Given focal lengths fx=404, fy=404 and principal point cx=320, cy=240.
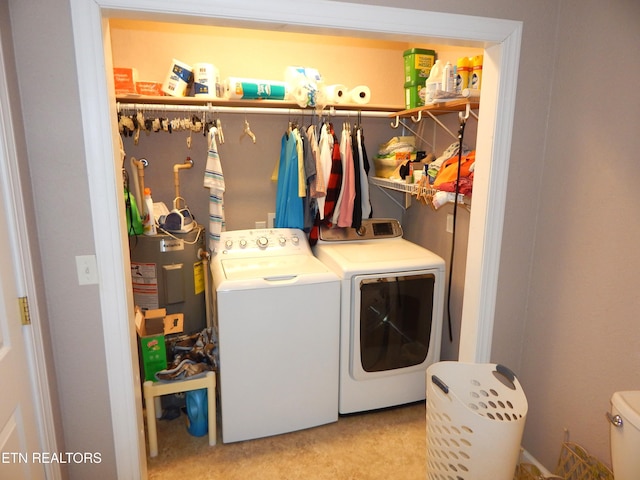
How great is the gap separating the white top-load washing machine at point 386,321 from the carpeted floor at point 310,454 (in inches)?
5.5

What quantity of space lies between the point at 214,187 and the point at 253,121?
23.2 inches

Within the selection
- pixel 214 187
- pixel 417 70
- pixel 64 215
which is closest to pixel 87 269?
pixel 64 215

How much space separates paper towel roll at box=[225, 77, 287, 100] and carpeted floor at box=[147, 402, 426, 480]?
1.93m

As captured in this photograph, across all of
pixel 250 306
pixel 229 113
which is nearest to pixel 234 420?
pixel 250 306

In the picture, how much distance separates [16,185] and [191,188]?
62.4 inches

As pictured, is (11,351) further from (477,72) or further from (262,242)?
(477,72)

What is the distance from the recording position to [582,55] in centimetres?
150

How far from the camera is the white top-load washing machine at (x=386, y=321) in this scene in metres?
2.21

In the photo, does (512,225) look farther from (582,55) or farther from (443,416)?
(443,416)

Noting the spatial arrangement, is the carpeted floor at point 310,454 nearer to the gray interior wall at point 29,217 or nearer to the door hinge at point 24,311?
the gray interior wall at point 29,217

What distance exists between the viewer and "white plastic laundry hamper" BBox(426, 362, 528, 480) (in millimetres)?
1403

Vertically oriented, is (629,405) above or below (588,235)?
below

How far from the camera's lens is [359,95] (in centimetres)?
256

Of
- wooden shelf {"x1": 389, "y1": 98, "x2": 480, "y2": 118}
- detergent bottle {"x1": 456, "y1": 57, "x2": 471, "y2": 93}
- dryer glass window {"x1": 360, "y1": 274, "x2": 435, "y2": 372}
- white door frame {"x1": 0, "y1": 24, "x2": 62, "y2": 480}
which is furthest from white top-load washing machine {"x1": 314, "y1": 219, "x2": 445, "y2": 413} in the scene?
white door frame {"x1": 0, "y1": 24, "x2": 62, "y2": 480}
